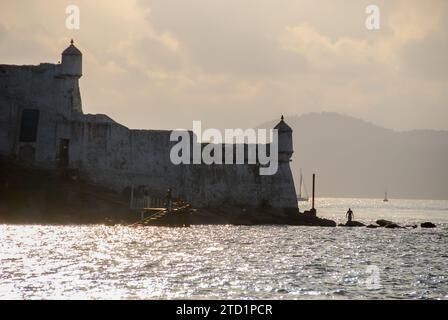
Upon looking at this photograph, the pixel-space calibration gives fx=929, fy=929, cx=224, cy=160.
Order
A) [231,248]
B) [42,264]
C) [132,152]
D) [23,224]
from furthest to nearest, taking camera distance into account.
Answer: [132,152], [23,224], [231,248], [42,264]

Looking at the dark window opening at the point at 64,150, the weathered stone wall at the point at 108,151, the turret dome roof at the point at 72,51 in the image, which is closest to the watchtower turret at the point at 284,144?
the weathered stone wall at the point at 108,151

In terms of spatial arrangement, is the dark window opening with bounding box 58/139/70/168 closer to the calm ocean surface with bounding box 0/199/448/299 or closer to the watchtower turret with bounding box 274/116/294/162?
the calm ocean surface with bounding box 0/199/448/299

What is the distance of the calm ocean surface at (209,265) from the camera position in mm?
31422

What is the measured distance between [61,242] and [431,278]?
2070 cm

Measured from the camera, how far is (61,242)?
49844 millimetres

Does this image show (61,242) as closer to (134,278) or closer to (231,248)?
(231,248)

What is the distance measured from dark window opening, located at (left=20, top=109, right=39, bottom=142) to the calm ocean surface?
534 inches

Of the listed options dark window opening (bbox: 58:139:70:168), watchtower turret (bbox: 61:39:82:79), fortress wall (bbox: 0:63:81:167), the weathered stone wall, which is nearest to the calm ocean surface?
the weathered stone wall

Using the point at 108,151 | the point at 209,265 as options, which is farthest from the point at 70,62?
the point at 209,265

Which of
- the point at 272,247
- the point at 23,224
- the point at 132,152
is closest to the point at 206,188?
the point at 132,152

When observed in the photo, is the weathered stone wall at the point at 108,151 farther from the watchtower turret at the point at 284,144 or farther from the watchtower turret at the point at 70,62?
the watchtower turret at the point at 284,144

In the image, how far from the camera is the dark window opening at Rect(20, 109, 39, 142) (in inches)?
2918
